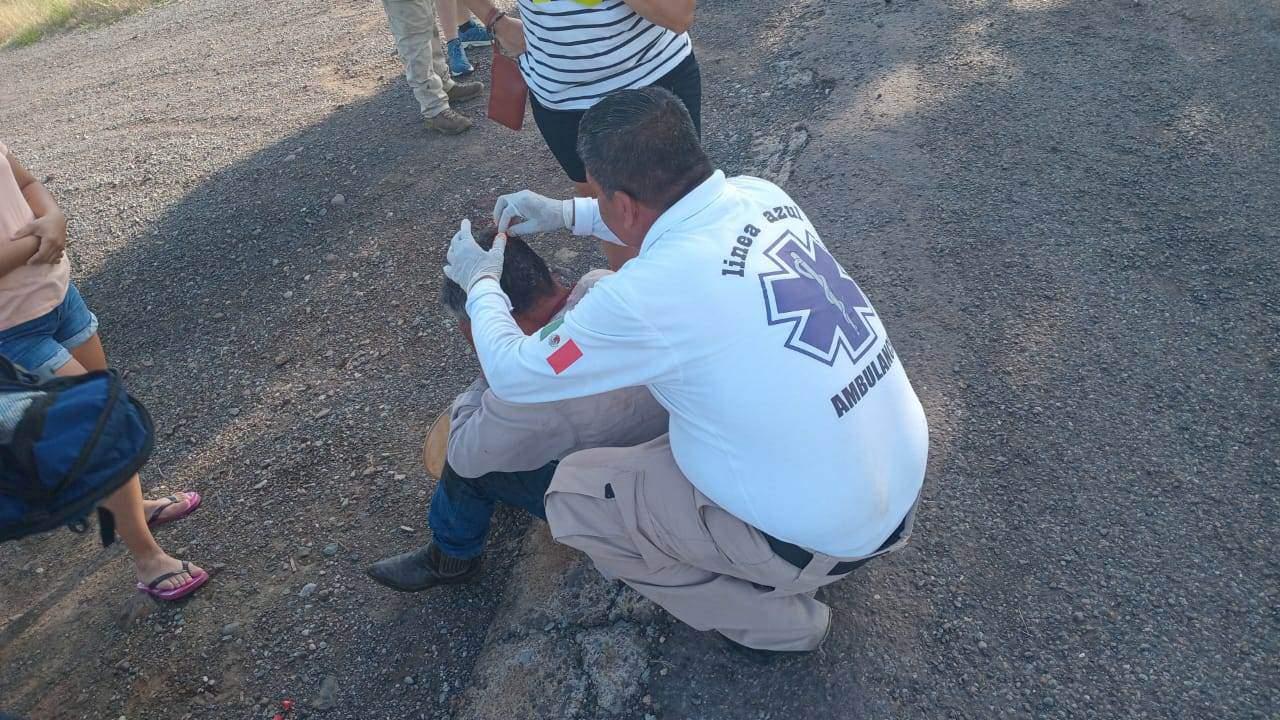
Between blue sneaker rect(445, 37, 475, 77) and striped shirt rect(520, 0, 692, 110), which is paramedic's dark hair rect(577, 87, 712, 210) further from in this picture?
blue sneaker rect(445, 37, 475, 77)

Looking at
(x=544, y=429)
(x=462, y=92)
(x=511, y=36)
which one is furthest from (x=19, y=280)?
(x=462, y=92)

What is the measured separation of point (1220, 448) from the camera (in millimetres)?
2406

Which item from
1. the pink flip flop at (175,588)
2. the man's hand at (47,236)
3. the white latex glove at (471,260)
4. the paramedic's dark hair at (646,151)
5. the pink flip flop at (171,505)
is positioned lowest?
the pink flip flop at (171,505)

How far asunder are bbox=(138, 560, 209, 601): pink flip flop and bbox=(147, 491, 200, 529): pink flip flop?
0.31 metres

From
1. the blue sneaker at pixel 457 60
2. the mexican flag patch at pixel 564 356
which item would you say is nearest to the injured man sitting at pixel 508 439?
the mexican flag patch at pixel 564 356

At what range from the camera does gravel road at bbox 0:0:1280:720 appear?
2.11 metres

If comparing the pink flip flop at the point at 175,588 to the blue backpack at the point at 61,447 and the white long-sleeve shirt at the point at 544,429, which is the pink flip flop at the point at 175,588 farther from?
the white long-sleeve shirt at the point at 544,429

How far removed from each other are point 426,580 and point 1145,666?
1845mm

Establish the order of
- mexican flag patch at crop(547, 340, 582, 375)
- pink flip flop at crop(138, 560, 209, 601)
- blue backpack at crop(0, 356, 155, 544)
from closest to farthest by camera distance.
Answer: blue backpack at crop(0, 356, 155, 544)
mexican flag patch at crop(547, 340, 582, 375)
pink flip flop at crop(138, 560, 209, 601)

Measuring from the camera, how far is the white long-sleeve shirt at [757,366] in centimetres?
168

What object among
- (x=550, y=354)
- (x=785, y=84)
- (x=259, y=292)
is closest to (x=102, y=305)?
(x=259, y=292)

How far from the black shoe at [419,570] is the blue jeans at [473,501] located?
0.15 feet

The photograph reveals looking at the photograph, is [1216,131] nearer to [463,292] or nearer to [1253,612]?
[1253,612]

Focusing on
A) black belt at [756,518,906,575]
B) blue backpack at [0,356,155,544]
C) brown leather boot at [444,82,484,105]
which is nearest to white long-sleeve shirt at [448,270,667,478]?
black belt at [756,518,906,575]
